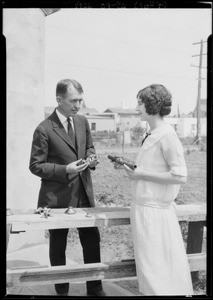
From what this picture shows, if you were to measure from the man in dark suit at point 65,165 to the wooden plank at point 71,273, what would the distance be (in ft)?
0.53

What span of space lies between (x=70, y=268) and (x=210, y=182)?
4.39ft

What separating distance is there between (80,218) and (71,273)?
1.64 feet

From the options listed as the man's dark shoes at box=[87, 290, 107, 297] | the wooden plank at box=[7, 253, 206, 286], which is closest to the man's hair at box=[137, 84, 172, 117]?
the wooden plank at box=[7, 253, 206, 286]

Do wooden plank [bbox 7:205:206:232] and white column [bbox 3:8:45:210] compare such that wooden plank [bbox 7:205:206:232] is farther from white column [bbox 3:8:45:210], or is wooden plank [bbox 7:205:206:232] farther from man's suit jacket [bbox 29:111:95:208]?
white column [bbox 3:8:45:210]

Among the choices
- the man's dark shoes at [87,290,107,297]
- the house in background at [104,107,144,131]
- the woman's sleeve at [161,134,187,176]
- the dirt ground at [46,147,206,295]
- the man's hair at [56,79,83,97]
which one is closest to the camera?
the woman's sleeve at [161,134,187,176]

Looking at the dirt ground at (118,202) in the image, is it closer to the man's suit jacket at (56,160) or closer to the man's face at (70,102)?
the man's suit jacket at (56,160)

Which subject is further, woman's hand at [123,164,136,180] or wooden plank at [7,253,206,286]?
wooden plank at [7,253,206,286]

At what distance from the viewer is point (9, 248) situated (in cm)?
446

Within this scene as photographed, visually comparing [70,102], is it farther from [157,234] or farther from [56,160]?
[157,234]

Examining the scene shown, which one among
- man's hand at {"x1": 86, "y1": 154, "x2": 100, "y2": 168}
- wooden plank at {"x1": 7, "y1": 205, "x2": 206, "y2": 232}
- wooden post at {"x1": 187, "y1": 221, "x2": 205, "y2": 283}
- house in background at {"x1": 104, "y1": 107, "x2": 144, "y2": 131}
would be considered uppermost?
house in background at {"x1": 104, "y1": 107, "x2": 144, "y2": 131}

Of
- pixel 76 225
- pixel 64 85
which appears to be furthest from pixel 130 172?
pixel 64 85

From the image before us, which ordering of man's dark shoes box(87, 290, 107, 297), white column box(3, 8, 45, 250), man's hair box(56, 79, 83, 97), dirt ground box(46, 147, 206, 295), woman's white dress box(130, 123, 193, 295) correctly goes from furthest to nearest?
dirt ground box(46, 147, 206, 295) < white column box(3, 8, 45, 250) < man's dark shoes box(87, 290, 107, 297) < man's hair box(56, 79, 83, 97) < woman's white dress box(130, 123, 193, 295)

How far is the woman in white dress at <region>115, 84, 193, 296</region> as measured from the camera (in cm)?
289

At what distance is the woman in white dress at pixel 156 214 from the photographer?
9.50 ft
